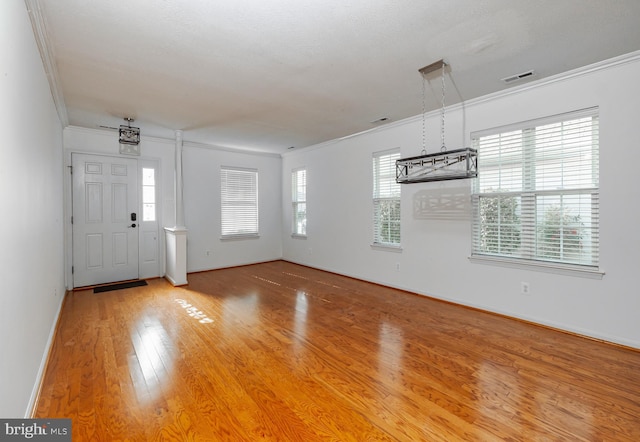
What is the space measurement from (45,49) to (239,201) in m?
4.34

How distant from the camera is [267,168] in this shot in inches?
276

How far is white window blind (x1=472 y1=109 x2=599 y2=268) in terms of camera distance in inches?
117

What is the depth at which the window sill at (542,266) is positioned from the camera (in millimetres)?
2930

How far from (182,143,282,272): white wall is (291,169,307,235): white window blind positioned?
54 centimetres

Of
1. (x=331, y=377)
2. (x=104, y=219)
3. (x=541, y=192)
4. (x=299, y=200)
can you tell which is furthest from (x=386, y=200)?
(x=104, y=219)

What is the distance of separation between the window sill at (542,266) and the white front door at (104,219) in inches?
217

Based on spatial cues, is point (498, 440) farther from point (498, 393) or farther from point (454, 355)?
point (454, 355)

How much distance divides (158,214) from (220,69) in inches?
143

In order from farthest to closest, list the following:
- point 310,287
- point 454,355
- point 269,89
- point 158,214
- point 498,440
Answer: point 158,214
point 310,287
point 269,89
point 454,355
point 498,440

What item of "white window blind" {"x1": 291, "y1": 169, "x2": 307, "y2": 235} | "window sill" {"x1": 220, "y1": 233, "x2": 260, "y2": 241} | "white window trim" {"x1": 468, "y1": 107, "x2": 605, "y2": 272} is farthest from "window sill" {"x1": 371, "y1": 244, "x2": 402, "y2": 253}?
"window sill" {"x1": 220, "y1": 233, "x2": 260, "y2": 241}

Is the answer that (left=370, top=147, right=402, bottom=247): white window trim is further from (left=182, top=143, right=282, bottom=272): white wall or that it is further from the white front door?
the white front door

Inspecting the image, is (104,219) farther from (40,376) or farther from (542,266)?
(542,266)

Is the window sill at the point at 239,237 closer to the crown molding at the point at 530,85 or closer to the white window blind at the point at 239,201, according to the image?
the white window blind at the point at 239,201

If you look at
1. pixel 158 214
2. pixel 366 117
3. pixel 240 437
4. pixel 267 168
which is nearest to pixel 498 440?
pixel 240 437
